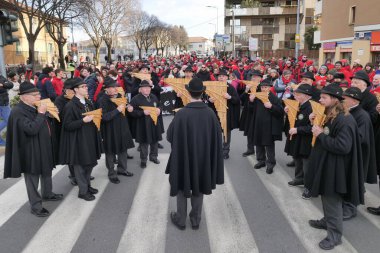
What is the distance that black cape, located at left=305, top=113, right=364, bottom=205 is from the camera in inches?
161

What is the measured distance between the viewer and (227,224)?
5145mm

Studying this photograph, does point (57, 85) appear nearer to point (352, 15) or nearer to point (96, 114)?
point (96, 114)

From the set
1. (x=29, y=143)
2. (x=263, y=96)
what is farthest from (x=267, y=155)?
(x=29, y=143)

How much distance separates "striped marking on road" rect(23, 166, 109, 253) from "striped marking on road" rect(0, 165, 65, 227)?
716 millimetres

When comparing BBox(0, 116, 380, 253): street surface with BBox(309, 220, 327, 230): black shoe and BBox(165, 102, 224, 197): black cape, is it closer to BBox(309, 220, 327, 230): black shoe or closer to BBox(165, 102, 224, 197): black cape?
BBox(309, 220, 327, 230): black shoe

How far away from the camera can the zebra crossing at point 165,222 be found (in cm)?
455

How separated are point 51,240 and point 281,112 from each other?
4940mm

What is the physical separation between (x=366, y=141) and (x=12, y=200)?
19.8 ft

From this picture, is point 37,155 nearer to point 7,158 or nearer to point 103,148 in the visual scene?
point 7,158

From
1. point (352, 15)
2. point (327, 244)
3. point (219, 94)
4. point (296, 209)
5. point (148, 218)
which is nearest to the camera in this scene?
point (327, 244)

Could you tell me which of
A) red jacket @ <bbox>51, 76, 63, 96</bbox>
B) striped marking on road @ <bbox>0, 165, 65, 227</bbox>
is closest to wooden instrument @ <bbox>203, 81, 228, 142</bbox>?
striped marking on road @ <bbox>0, 165, 65, 227</bbox>

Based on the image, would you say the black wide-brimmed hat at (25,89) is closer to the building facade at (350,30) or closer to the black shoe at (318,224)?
the black shoe at (318,224)

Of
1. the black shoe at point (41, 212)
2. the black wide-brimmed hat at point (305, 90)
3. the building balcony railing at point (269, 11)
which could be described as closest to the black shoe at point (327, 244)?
the black wide-brimmed hat at point (305, 90)

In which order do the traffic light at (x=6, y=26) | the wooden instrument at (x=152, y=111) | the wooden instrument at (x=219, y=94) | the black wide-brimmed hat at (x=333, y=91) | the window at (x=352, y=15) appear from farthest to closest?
the window at (x=352, y=15) → the traffic light at (x=6, y=26) → the wooden instrument at (x=152, y=111) → the wooden instrument at (x=219, y=94) → the black wide-brimmed hat at (x=333, y=91)
